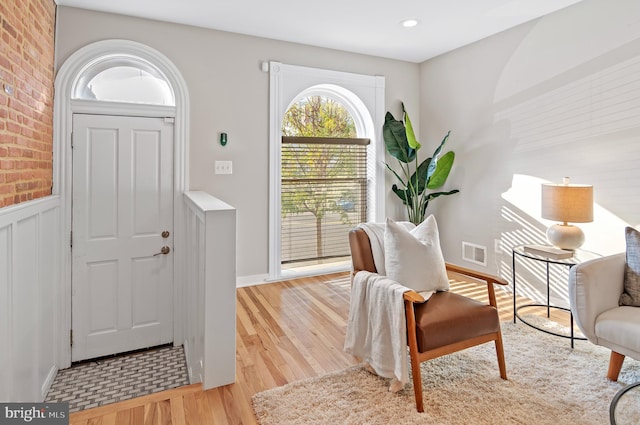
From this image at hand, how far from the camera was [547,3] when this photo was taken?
10.0ft

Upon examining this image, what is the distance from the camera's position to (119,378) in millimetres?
2764

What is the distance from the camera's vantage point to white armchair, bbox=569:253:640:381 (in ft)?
6.39

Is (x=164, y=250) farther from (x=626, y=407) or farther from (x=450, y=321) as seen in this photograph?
(x=626, y=407)

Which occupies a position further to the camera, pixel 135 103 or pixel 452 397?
pixel 135 103

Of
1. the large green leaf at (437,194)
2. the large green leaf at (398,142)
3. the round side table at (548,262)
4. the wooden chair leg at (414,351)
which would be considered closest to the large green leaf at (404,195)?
the large green leaf at (437,194)

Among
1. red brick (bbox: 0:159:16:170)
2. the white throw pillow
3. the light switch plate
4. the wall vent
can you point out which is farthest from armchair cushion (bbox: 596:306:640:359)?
red brick (bbox: 0:159:16:170)

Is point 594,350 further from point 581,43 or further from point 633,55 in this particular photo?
point 581,43

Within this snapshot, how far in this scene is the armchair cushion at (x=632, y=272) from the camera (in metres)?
2.13

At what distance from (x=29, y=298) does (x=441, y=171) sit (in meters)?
3.88

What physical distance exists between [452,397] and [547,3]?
319 cm

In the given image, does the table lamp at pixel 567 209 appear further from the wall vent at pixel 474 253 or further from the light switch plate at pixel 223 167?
the light switch plate at pixel 223 167

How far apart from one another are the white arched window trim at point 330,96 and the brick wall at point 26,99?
193 cm

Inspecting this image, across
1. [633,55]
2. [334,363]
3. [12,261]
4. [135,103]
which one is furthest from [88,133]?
[633,55]

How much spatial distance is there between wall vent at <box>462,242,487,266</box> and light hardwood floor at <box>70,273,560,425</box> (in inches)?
11.2
